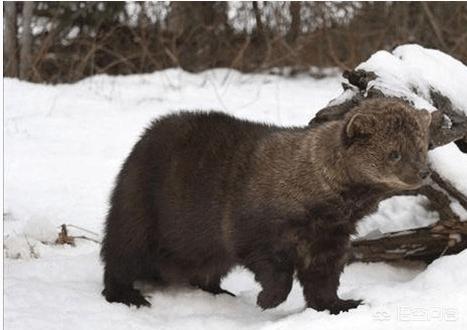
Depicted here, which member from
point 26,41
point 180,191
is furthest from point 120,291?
point 26,41

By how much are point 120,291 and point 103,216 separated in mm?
1889

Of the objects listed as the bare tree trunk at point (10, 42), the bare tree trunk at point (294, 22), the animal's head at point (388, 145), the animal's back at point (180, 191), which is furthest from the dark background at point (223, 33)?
the animal's head at point (388, 145)

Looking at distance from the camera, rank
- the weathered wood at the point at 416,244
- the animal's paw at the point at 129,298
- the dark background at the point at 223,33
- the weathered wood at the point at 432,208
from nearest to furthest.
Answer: the animal's paw at the point at 129,298
the weathered wood at the point at 432,208
the weathered wood at the point at 416,244
the dark background at the point at 223,33

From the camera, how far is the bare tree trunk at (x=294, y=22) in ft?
35.6

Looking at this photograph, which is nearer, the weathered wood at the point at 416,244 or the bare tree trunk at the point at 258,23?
the weathered wood at the point at 416,244

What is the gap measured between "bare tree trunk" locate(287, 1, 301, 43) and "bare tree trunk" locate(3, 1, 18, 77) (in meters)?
3.43

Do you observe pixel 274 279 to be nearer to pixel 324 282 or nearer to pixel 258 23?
pixel 324 282

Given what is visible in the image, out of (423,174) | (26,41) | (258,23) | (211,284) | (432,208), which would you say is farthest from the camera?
(258,23)

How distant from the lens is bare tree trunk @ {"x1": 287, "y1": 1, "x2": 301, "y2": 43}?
10.8m

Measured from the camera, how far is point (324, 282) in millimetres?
4008

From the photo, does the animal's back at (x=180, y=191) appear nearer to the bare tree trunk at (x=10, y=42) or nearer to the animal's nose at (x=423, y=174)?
the animal's nose at (x=423, y=174)

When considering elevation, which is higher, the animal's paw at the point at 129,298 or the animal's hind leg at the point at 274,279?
the animal's hind leg at the point at 274,279

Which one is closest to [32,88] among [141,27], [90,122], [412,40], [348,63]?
[90,122]

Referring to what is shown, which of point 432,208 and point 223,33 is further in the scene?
point 223,33
